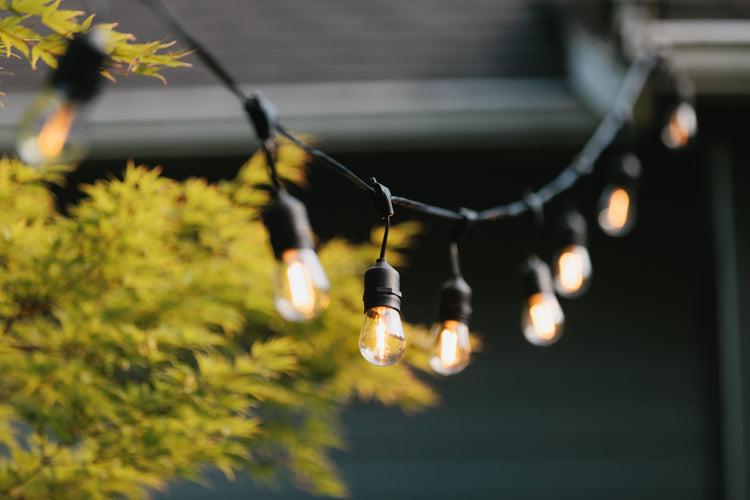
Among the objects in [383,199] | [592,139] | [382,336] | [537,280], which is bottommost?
[382,336]

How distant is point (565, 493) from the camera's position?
3.64 meters

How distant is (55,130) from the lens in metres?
0.92

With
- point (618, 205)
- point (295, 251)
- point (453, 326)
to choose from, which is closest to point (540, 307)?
point (453, 326)

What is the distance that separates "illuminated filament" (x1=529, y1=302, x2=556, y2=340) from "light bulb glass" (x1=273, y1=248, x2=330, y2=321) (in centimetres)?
79

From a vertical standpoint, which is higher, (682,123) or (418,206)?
(682,123)

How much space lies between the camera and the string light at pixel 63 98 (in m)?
0.91

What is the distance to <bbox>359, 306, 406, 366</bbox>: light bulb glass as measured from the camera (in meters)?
1.19

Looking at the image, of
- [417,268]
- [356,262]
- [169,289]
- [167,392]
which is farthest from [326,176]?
[167,392]

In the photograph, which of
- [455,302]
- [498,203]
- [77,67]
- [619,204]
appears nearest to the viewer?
[77,67]

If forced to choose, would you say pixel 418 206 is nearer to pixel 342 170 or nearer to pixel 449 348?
pixel 342 170

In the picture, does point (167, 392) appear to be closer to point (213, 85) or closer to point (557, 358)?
point (213, 85)

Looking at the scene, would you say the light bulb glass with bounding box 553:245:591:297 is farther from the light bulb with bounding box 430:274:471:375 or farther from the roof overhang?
the roof overhang

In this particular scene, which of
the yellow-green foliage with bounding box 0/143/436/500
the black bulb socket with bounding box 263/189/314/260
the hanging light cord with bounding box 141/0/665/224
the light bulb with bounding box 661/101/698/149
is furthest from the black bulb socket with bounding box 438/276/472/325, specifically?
the light bulb with bounding box 661/101/698/149

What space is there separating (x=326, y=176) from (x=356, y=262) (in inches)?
62.5
